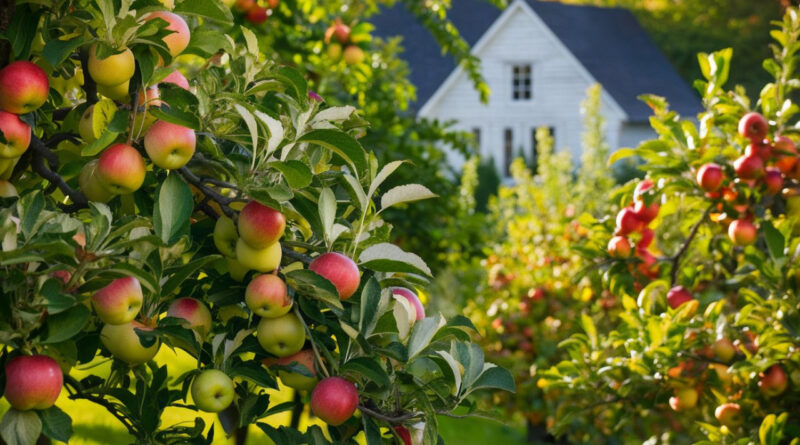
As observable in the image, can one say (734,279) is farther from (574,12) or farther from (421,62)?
(574,12)

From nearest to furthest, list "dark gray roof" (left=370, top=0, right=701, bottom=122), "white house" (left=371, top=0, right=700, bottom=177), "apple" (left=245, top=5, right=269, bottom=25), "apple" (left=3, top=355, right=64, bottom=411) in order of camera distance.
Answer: "apple" (left=3, top=355, right=64, bottom=411) → "apple" (left=245, top=5, right=269, bottom=25) → "white house" (left=371, top=0, right=700, bottom=177) → "dark gray roof" (left=370, top=0, right=701, bottom=122)

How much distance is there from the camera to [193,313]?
1.34 metres

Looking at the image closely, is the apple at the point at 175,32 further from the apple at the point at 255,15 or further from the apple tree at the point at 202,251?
the apple at the point at 255,15

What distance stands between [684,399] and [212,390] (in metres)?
1.84

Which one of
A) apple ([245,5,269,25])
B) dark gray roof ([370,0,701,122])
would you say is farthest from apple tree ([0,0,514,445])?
dark gray roof ([370,0,701,122])

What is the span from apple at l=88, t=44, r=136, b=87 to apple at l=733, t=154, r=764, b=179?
75.2 inches

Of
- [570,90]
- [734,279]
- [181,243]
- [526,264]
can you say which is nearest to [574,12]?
[570,90]

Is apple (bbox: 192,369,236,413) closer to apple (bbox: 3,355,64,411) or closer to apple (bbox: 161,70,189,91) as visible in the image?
apple (bbox: 3,355,64,411)

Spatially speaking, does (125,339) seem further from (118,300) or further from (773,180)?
(773,180)

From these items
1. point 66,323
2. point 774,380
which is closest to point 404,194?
point 66,323

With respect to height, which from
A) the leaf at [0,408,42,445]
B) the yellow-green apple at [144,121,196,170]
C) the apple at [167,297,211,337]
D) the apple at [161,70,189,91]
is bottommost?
the leaf at [0,408,42,445]

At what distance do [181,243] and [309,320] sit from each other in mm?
235

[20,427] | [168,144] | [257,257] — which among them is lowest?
[20,427]

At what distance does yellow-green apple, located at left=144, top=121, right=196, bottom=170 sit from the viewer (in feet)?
4.11
